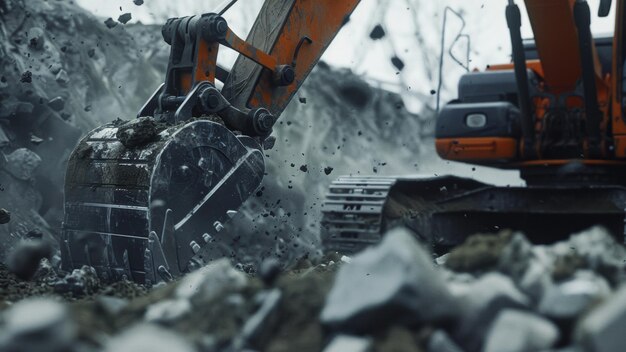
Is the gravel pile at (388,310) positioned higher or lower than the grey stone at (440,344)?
higher

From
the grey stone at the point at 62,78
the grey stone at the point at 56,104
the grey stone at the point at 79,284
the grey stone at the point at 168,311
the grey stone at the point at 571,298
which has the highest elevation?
the grey stone at the point at 62,78

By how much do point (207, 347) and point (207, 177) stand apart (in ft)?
6.95

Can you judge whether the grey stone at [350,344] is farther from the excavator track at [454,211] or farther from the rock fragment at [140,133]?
the excavator track at [454,211]

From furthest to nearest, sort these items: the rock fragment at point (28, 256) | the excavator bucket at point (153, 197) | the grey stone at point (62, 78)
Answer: the grey stone at point (62, 78), the excavator bucket at point (153, 197), the rock fragment at point (28, 256)

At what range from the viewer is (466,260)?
2.66 metres

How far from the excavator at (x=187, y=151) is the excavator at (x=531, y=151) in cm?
80

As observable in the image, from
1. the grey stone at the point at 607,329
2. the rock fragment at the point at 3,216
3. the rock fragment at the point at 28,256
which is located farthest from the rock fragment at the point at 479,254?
the rock fragment at the point at 3,216

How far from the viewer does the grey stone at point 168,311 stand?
8.02 feet

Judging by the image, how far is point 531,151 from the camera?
5.11m

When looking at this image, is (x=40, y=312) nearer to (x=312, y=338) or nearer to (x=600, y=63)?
(x=312, y=338)

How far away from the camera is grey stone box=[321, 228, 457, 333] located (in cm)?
219

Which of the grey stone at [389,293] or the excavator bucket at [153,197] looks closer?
the grey stone at [389,293]

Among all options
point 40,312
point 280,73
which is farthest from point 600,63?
point 40,312

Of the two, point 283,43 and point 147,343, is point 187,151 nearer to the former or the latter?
point 283,43
